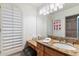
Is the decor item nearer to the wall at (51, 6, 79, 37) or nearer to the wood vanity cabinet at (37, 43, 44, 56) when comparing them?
the wall at (51, 6, 79, 37)

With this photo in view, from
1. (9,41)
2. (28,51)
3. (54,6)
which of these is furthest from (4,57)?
(54,6)

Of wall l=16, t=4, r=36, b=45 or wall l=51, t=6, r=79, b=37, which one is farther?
wall l=16, t=4, r=36, b=45

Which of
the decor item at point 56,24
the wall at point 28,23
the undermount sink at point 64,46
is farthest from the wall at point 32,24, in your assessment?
the undermount sink at point 64,46

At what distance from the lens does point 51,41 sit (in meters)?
1.55

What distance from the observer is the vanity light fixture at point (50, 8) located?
148 cm

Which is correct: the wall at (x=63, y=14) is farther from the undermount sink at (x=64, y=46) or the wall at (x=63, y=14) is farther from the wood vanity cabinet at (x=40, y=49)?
the wood vanity cabinet at (x=40, y=49)

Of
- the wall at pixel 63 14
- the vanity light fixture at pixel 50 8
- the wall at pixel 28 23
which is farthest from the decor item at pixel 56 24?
the wall at pixel 28 23

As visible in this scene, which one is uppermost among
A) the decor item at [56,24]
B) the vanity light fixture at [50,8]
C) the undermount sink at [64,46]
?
the vanity light fixture at [50,8]

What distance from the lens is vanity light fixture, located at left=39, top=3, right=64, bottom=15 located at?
58.2 inches

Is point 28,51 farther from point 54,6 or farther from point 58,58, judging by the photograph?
point 54,6

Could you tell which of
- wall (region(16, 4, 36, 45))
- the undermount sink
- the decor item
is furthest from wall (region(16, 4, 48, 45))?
the undermount sink

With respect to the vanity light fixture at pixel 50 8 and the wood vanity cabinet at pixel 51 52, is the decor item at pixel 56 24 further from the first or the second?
→ the wood vanity cabinet at pixel 51 52

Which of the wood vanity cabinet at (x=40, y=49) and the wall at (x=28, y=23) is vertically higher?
the wall at (x=28, y=23)

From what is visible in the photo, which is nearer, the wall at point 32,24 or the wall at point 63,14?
the wall at point 63,14
